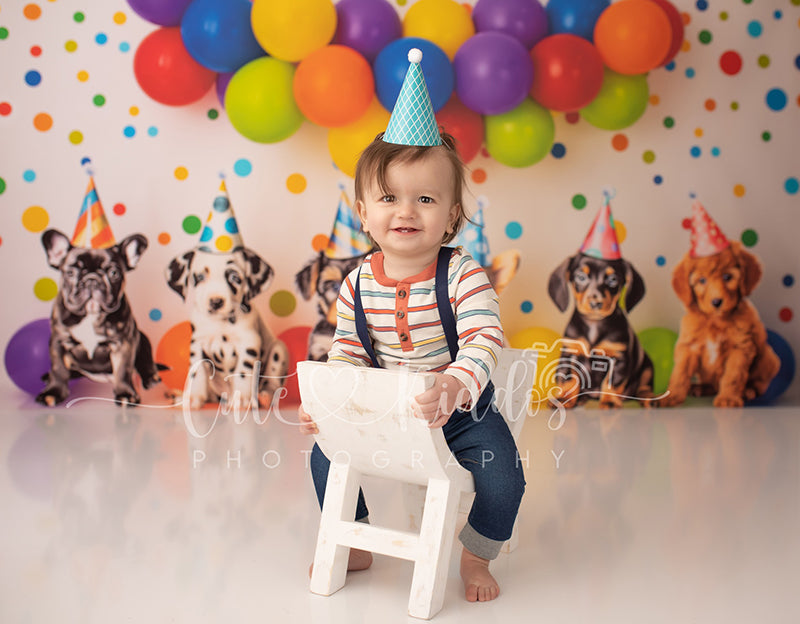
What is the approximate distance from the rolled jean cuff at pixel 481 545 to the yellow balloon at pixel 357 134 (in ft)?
4.94

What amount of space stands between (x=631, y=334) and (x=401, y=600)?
171 centimetres

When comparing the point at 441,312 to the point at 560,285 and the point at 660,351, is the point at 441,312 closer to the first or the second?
the point at 560,285

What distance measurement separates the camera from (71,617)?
1180mm

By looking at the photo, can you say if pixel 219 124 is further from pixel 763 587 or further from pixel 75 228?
pixel 763 587

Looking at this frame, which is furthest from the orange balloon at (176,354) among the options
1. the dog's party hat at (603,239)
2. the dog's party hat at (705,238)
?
the dog's party hat at (705,238)

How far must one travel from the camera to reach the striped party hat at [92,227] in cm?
269

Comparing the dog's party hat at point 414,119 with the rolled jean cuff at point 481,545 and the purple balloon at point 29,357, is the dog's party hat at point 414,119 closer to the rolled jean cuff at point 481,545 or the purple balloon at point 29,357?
the rolled jean cuff at point 481,545

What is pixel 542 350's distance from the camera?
276 cm

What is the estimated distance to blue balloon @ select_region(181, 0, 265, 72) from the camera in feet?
8.29

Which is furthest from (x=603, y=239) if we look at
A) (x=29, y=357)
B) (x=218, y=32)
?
(x=29, y=357)

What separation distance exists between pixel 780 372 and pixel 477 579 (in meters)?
2.09

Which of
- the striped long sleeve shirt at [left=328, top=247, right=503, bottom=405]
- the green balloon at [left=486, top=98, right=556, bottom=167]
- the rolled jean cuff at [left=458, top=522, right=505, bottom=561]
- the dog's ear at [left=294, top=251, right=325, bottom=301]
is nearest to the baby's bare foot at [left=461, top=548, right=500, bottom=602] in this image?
the rolled jean cuff at [left=458, top=522, right=505, bottom=561]

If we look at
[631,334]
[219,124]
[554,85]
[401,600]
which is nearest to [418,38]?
[554,85]

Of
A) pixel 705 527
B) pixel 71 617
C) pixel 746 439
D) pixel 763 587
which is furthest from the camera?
pixel 746 439
